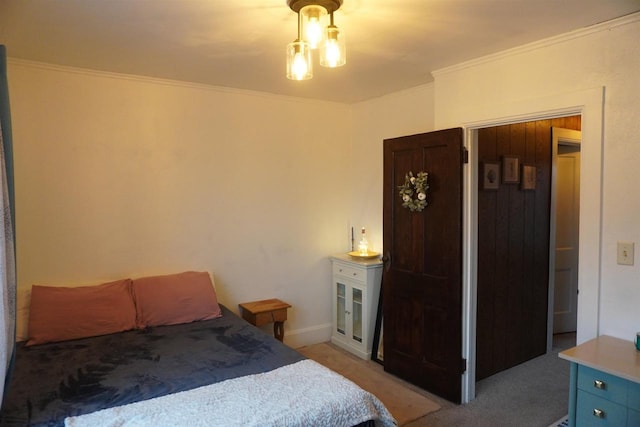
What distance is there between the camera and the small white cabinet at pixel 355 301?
3889 millimetres

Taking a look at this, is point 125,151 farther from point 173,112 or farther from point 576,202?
point 576,202

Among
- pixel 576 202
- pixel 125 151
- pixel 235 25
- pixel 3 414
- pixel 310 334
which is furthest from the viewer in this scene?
pixel 576 202

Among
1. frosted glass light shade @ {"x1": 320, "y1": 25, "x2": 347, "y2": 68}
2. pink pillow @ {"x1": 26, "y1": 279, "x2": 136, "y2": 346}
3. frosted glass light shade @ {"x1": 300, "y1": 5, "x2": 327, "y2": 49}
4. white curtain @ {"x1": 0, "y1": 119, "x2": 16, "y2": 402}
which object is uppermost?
frosted glass light shade @ {"x1": 300, "y1": 5, "x2": 327, "y2": 49}

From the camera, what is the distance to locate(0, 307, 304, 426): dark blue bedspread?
6.36ft

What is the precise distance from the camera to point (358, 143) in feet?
14.5

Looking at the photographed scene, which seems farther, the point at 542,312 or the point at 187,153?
the point at 542,312

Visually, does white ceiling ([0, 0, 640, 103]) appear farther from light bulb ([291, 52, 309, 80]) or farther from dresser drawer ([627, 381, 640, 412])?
dresser drawer ([627, 381, 640, 412])

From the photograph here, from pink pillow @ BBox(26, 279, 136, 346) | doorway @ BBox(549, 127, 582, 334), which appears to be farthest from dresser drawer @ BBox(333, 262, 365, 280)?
doorway @ BBox(549, 127, 582, 334)

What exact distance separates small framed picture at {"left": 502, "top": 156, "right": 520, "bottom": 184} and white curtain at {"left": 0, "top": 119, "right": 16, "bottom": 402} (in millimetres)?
3341

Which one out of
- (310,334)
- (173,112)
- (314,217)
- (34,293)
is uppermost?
(173,112)

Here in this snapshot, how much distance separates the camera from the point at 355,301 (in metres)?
4.07

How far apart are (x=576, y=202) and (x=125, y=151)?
14.9 feet

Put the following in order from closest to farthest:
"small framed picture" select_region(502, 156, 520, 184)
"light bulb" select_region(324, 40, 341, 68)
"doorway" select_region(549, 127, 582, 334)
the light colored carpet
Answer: "light bulb" select_region(324, 40, 341, 68), the light colored carpet, "small framed picture" select_region(502, 156, 520, 184), "doorway" select_region(549, 127, 582, 334)

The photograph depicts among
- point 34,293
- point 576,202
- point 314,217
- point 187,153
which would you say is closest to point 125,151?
point 187,153
